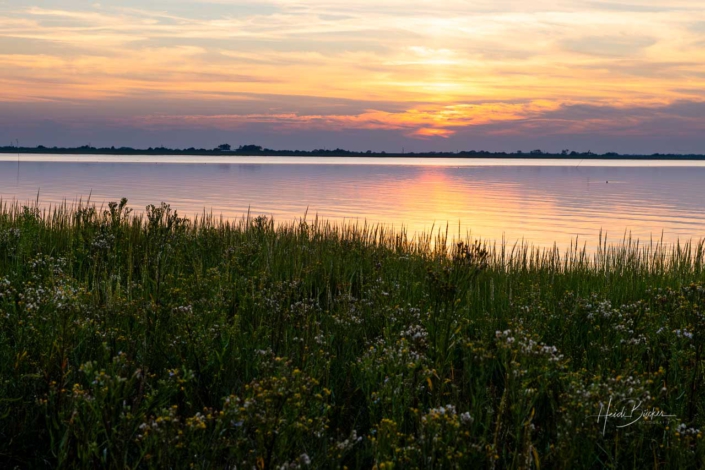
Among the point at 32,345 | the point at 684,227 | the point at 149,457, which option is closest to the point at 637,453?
the point at 149,457

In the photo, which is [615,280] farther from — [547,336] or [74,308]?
[74,308]

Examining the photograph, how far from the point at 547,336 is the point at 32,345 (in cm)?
550

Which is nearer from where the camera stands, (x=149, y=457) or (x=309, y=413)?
(x=149, y=457)

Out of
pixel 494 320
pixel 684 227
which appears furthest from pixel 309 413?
pixel 684 227

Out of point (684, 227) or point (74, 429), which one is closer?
point (74, 429)

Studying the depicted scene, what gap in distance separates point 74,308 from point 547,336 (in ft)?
16.7

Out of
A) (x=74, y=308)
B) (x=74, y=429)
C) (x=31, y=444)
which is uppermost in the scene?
(x=74, y=308)

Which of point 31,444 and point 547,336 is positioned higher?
point 547,336

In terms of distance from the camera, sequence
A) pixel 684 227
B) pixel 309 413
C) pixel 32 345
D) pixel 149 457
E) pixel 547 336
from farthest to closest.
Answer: pixel 684 227 < pixel 547 336 < pixel 32 345 < pixel 309 413 < pixel 149 457

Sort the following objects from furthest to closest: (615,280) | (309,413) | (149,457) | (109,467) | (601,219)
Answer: (601,219) < (615,280) < (309,413) < (109,467) < (149,457)

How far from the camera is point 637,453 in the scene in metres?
5.05

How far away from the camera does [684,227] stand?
114ft

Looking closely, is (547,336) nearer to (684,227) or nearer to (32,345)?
(32,345)

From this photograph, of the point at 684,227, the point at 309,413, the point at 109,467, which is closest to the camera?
the point at 109,467
